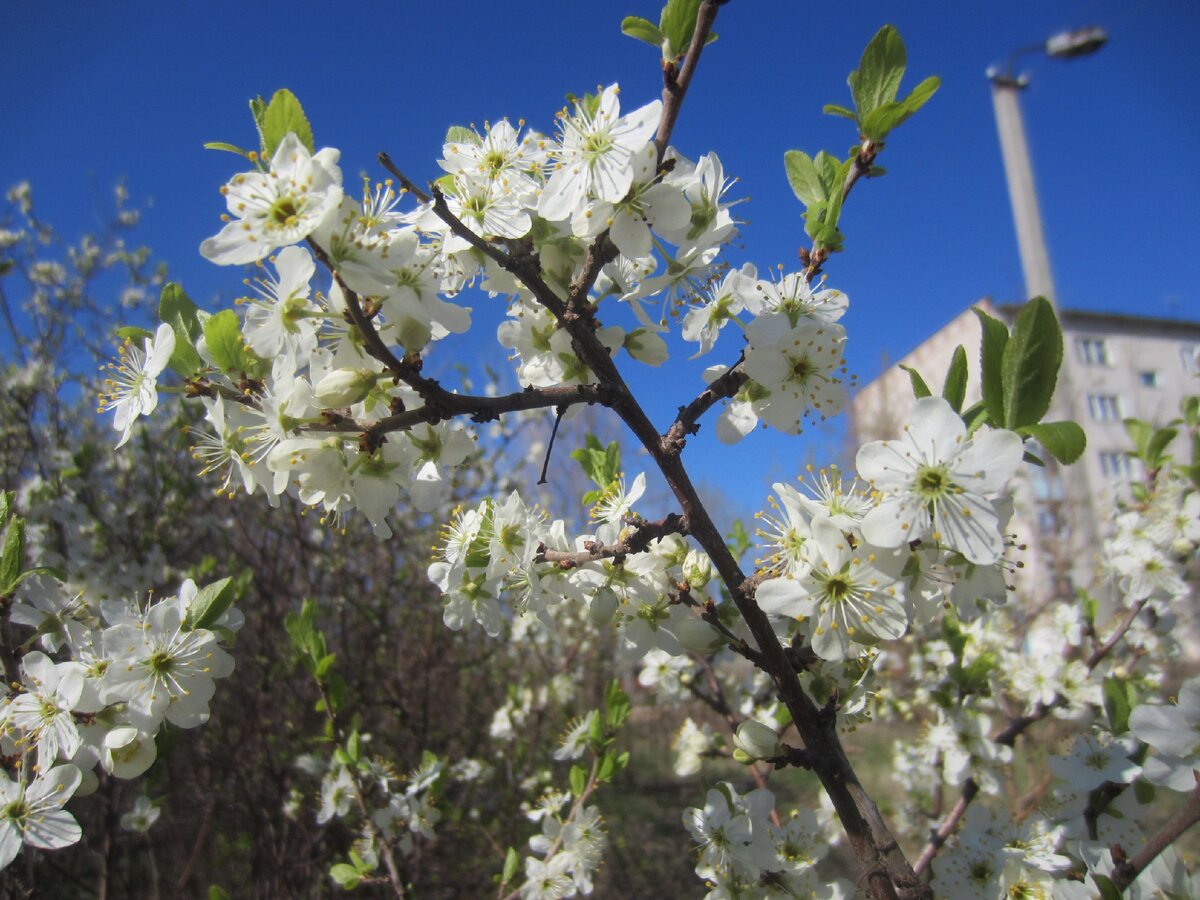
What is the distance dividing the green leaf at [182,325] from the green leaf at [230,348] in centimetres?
6

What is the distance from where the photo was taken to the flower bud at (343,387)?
1062mm

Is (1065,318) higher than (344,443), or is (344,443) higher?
(1065,318)

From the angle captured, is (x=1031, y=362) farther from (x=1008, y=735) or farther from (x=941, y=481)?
(x=1008, y=735)

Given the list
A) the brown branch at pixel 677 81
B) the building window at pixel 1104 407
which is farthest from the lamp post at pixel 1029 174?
the brown branch at pixel 677 81

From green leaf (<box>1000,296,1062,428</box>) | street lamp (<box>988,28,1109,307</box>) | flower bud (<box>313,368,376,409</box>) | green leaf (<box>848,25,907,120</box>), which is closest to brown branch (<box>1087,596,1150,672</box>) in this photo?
green leaf (<box>1000,296,1062,428</box>)

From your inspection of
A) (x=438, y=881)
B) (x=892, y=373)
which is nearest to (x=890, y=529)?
(x=438, y=881)

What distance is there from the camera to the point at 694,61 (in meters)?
1.13

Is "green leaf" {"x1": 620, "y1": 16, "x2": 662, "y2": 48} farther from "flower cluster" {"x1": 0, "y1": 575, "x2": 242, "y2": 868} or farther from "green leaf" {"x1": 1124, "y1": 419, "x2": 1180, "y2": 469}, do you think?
"green leaf" {"x1": 1124, "y1": 419, "x2": 1180, "y2": 469}

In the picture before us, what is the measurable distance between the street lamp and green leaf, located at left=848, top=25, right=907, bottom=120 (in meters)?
17.5

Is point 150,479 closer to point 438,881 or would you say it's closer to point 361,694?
point 361,694

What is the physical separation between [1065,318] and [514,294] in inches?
1115

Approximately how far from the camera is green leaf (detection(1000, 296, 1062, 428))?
3.40 ft

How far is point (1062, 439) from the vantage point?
0.98m

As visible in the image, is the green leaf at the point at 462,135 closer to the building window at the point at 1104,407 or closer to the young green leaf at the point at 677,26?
the young green leaf at the point at 677,26
